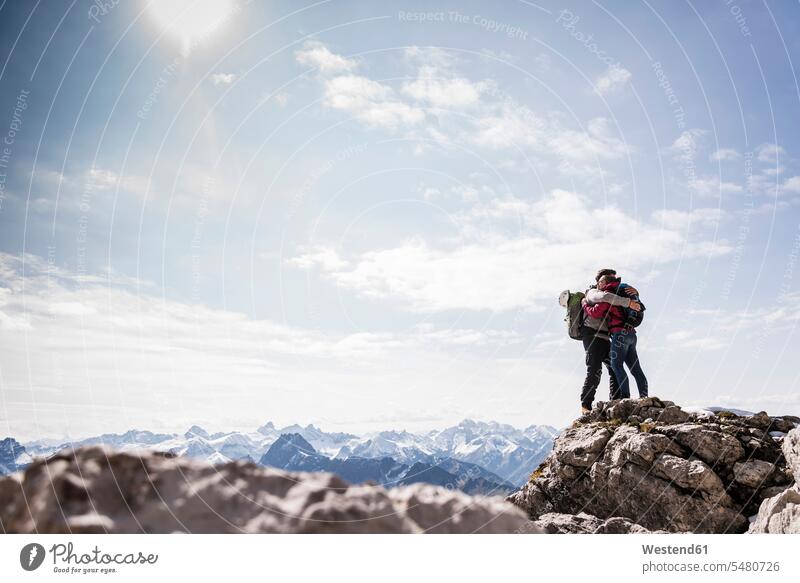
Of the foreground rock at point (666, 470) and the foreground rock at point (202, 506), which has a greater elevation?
the foreground rock at point (202, 506)

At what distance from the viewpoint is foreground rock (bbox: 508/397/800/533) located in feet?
41.2

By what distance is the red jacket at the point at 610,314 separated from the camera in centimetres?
1738

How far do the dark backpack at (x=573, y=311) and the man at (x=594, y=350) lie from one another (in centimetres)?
24

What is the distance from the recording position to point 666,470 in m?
13.3

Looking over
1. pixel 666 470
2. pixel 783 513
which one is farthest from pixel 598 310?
pixel 783 513

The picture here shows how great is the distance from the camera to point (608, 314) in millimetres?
17547

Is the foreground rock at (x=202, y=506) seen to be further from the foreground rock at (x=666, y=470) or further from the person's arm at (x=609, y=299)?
the person's arm at (x=609, y=299)

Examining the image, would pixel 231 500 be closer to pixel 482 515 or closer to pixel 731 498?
pixel 482 515

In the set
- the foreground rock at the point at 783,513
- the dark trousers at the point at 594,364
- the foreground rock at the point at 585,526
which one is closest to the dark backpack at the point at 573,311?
the dark trousers at the point at 594,364
